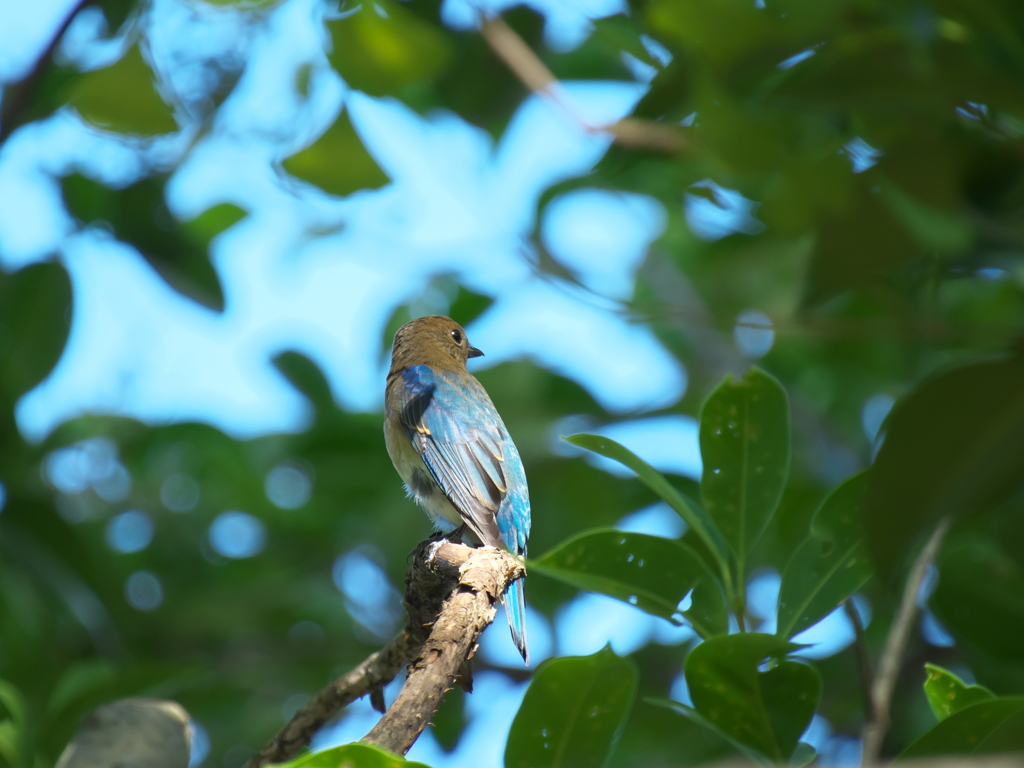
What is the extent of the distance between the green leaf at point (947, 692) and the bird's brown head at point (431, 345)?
11.0 feet

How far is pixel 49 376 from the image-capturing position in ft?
12.3

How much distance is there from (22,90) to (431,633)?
2555mm

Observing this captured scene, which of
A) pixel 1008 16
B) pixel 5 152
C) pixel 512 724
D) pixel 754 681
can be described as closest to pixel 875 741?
pixel 754 681

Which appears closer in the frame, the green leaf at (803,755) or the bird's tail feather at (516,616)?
the green leaf at (803,755)

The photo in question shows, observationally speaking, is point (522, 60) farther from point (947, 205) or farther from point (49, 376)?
point (49, 376)

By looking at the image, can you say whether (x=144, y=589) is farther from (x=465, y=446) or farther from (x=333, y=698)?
(x=333, y=698)

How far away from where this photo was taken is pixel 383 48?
288cm

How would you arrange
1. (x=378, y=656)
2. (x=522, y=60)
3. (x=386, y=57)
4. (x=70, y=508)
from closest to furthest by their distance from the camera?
1. (x=522, y=60)
2. (x=378, y=656)
3. (x=386, y=57)
4. (x=70, y=508)

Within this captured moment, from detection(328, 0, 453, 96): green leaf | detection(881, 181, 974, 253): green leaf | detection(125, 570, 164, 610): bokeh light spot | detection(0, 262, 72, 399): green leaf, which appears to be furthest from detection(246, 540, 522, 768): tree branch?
detection(125, 570, 164, 610): bokeh light spot

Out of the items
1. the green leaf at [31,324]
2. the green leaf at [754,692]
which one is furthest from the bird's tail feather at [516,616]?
the green leaf at [31,324]

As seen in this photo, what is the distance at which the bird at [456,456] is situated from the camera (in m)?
3.90

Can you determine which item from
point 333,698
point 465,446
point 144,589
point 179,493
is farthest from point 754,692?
point 179,493

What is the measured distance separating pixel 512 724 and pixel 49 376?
269cm

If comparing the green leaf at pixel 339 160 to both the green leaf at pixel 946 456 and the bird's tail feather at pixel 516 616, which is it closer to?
the bird's tail feather at pixel 516 616
